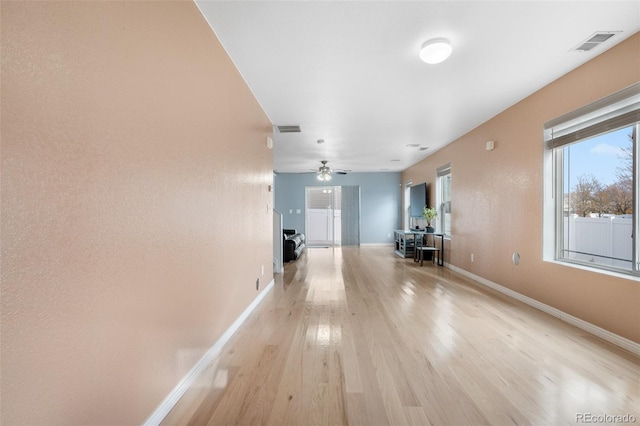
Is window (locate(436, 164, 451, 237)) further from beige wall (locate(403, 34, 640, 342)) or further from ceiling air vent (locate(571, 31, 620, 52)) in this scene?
ceiling air vent (locate(571, 31, 620, 52))

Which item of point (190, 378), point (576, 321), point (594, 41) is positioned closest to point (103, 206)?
point (190, 378)

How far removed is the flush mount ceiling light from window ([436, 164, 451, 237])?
153 inches

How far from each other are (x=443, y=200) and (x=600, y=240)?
3578mm

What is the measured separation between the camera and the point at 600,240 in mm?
2592

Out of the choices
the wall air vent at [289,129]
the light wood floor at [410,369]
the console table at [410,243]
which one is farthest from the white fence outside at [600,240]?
the wall air vent at [289,129]

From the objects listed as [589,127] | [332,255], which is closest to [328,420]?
[589,127]

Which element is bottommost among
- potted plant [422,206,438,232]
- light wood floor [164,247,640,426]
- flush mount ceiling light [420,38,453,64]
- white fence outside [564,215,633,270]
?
light wood floor [164,247,640,426]

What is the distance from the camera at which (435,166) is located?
620 cm

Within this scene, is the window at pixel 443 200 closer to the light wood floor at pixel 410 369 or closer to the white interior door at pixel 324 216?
the light wood floor at pixel 410 369

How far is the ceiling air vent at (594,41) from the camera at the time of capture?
82.0 inches

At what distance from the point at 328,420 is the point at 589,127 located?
134 inches

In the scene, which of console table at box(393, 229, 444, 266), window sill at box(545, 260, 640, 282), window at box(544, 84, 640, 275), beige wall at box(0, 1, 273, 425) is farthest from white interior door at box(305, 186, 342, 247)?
beige wall at box(0, 1, 273, 425)

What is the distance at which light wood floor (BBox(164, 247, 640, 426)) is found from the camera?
4.88 feet

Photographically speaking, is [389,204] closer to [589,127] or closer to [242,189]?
[589,127]
